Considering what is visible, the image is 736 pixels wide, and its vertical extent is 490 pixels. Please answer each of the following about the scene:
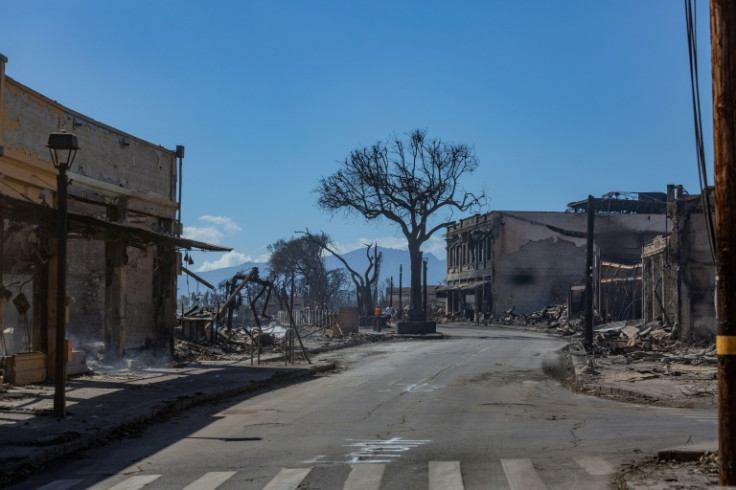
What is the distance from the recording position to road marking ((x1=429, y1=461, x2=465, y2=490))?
24.7 ft

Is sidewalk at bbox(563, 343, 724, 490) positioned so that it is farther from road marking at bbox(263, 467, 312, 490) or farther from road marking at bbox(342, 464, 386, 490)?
road marking at bbox(263, 467, 312, 490)

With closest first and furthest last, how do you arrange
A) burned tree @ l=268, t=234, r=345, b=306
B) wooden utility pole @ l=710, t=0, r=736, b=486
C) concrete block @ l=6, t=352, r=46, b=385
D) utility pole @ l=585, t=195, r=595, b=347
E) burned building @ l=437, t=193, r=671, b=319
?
wooden utility pole @ l=710, t=0, r=736, b=486 < concrete block @ l=6, t=352, r=46, b=385 < utility pole @ l=585, t=195, r=595, b=347 < burned building @ l=437, t=193, r=671, b=319 < burned tree @ l=268, t=234, r=345, b=306

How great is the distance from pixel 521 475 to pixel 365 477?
1.51 metres

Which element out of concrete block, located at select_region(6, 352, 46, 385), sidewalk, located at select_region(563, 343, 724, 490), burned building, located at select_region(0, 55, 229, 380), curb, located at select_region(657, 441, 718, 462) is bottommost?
sidewalk, located at select_region(563, 343, 724, 490)

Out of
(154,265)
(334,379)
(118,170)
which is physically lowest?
(334,379)

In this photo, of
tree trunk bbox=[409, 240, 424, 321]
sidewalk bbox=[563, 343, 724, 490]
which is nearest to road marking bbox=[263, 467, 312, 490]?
sidewalk bbox=[563, 343, 724, 490]

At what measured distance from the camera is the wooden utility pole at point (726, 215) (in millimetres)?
6957

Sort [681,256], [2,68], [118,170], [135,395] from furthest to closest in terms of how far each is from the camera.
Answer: [681,256], [118,170], [2,68], [135,395]

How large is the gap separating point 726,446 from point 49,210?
12480 mm

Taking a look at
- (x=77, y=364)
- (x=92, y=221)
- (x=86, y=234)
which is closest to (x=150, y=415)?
(x=92, y=221)

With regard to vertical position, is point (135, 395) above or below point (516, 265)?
below

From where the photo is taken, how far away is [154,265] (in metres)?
24.8

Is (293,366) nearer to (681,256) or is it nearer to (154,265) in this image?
(154,265)

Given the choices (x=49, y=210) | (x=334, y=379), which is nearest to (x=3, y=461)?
(x=49, y=210)
